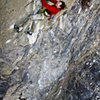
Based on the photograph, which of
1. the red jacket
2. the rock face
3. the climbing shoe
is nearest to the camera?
the rock face

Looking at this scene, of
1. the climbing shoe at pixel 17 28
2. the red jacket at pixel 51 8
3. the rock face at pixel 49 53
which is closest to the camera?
the rock face at pixel 49 53

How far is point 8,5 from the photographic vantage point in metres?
5.55

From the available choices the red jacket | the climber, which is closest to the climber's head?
the climber

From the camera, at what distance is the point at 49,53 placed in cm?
518

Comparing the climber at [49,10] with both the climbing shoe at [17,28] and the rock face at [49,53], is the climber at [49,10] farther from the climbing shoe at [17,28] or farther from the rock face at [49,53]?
the rock face at [49,53]

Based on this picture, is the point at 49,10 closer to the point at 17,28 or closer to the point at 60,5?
the point at 60,5

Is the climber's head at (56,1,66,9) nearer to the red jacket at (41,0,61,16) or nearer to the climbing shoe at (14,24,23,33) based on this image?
the red jacket at (41,0,61,16)

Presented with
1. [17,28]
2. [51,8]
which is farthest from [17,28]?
[51,8]

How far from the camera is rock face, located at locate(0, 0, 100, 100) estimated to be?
15.1 feet

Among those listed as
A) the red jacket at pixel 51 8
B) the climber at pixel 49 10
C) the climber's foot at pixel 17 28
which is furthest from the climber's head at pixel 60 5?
the climber's foot at pixel 17 28

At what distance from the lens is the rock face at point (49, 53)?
4.61 metres

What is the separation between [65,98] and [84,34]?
92.1 inches

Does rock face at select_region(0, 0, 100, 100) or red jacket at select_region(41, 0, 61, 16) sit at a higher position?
red jacket at select_region(41, 0, 61, 16)

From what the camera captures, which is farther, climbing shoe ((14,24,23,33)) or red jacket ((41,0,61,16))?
climbing shoe ((14,24,23,33))
